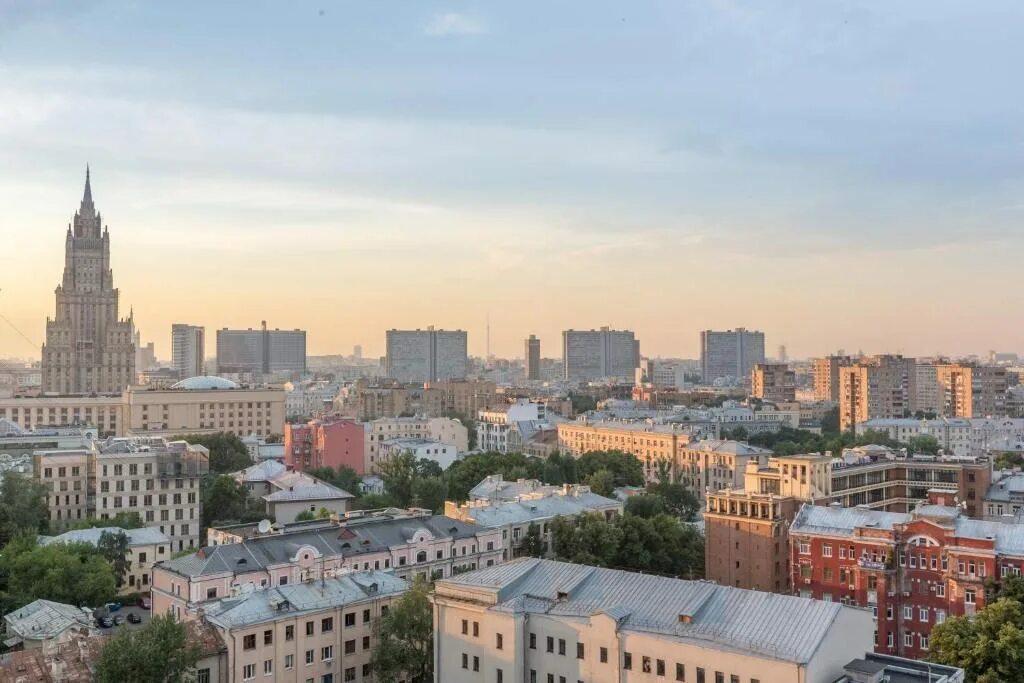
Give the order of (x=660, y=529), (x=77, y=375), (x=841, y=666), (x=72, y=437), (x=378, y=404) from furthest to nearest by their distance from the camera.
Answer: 1. (x=378, y=404)
2. (x=77, y=375)
3. (x=72, y=437)
4. (x=660, y=529)
5. (x=841, y=666)

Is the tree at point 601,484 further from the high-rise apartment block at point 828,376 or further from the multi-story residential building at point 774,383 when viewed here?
the multi-story residential building at point 774,383

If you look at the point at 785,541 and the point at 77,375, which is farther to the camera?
the point at 77,375

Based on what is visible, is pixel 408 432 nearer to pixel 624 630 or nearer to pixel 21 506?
pixel 21 506

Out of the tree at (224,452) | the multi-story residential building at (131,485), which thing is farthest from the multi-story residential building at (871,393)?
the multi-story residential building at (131,485)

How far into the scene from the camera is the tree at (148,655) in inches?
885

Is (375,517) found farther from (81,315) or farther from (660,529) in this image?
(81,315)

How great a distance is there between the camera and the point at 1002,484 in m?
48.3

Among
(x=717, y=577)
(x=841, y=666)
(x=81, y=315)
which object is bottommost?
(x=717, y=577)

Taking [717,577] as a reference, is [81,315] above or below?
above

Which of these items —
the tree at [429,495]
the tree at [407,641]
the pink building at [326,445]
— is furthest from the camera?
the pink building at [326,445]

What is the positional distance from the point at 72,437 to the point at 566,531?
4243 cm

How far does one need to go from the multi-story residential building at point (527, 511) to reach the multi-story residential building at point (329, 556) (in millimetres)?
1591

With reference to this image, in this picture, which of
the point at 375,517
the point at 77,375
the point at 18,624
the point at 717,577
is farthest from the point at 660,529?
the point at 77,375

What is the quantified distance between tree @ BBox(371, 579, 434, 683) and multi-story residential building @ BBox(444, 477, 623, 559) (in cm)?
1298
